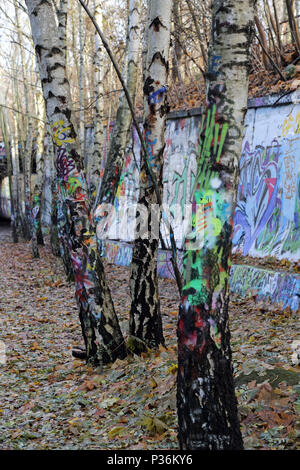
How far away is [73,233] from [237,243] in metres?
5.19

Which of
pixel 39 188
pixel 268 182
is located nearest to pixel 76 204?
pixel 268 182

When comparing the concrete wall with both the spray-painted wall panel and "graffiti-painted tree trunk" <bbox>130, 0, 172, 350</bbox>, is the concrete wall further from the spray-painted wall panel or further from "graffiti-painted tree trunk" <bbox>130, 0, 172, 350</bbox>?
"graffiti-painted tree trunk" <bbox>130, 0, 172, 350</bbox>

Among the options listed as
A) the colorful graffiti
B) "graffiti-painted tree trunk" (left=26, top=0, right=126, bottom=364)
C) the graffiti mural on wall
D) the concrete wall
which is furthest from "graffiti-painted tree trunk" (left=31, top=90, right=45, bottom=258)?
"graffiti-painted tree trunk" (left=26, top=0, right=126, bottom=364)

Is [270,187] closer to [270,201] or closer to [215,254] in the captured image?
[270,201]

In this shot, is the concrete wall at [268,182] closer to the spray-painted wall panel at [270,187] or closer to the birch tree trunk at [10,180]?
the spray-painted wall panel at [270,187]

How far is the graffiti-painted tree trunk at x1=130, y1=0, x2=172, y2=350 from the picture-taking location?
564cm

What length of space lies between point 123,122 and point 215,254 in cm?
986

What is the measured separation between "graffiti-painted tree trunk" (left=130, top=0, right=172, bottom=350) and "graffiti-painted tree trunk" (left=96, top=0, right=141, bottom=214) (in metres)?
5.79

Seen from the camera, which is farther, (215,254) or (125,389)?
(125,389)

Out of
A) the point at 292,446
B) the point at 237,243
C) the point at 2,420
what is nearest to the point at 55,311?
the point at 237,243

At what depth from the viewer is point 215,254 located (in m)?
3.18

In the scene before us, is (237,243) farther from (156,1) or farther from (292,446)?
(292,446)

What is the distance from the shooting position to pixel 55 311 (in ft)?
30.8
